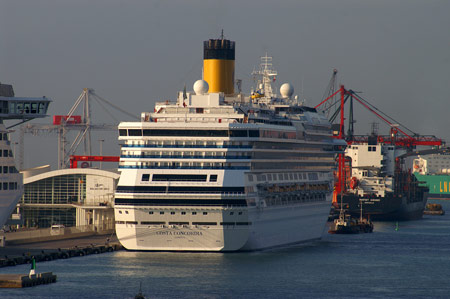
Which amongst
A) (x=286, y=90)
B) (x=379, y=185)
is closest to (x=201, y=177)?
(x=286, y=90)

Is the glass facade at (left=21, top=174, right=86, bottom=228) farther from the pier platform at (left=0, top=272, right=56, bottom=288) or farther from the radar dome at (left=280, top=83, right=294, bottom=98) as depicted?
the pier platform at (left=0, top=272, right=56, bottom=288)

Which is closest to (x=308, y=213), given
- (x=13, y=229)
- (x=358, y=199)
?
(x=13, y=229)

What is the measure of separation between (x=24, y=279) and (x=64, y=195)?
4267 centimetres

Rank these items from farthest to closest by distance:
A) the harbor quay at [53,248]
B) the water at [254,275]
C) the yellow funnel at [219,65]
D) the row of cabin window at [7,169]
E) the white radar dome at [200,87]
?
the yellow funnel at [219,65]
the white radar dome at [200,87]
the row of cabin window at [7,169]
the harbor quay at [53,248]
the water at [254,275]

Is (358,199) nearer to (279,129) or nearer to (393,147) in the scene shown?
(393,147)

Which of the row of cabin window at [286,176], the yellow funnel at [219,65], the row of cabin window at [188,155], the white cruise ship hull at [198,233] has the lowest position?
the white cruise ship hull at [198,233]

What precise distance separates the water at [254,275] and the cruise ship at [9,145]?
18.2ft

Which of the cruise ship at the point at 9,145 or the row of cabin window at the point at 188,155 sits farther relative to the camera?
the row of cabin window at the point at 188,155

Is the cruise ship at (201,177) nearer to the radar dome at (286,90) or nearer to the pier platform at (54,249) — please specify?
the pier platform at (54,249)

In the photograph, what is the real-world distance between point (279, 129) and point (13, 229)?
97.3ft

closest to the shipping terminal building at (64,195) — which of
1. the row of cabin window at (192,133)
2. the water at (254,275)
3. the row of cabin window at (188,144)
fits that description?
the water at (254,275)

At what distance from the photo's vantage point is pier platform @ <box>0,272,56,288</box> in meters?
66.1

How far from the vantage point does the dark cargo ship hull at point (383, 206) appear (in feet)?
490

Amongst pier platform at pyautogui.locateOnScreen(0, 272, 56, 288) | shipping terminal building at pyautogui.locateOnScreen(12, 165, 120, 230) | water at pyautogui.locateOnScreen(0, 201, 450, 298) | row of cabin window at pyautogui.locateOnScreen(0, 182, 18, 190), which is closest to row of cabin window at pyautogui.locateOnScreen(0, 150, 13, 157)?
row of cabin window at pyautogui.locateOnScreen(0, 182, 18, 190)
